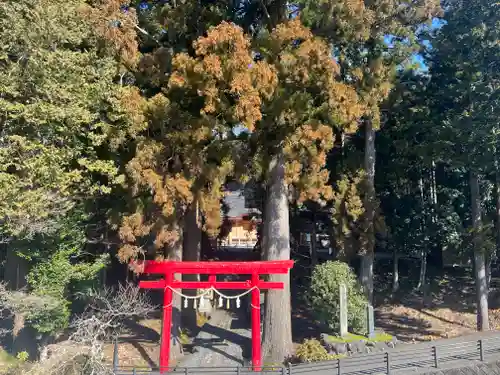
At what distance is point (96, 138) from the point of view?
11.4 metres

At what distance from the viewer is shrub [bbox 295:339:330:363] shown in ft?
39.6

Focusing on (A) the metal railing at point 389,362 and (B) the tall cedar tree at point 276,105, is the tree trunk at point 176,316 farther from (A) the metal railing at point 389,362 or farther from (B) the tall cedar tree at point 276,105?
(B) the tall cedar tree at point 276,105

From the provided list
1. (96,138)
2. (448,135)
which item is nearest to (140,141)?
(96,138)

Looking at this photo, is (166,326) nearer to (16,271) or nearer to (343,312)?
(16,271)

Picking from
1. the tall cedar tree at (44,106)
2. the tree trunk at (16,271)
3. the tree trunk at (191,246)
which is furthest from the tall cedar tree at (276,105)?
the tree trunk at (16,271)

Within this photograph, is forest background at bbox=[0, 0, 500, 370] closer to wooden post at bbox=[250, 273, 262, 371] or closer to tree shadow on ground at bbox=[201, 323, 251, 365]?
tree shadow on ground at bbox=[201, 323, 251, 365]

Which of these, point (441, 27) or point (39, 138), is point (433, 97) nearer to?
point (441, 27)

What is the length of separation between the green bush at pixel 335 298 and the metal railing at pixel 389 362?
99.9 inches

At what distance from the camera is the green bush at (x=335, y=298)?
46.6 ft

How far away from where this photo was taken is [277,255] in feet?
45.7

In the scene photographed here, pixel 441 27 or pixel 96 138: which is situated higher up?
pixel 441 27

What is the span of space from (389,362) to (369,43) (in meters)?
10.7

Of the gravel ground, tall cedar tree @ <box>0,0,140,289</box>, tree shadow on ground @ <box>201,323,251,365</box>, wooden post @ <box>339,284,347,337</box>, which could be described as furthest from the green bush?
tall cedar tree @ <box>0,0,140,289</box>

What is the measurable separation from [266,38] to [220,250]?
2012 centimetres
